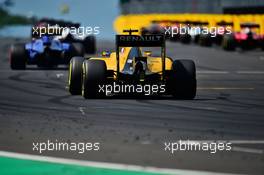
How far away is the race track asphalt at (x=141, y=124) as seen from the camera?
34.9 feet

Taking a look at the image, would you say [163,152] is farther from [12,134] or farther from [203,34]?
[203,34]

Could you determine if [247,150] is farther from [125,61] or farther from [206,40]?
[206,40]

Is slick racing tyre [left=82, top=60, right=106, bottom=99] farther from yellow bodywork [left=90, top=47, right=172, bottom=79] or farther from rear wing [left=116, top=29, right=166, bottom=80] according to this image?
yellow bodywork [left=90, top=47, right=172, bottom=79]

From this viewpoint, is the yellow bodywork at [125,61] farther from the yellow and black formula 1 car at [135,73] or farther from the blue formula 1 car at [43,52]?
the blue formula 1 car at [43,52]

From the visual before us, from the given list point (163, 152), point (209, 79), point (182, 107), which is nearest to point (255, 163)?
point (163, 152)

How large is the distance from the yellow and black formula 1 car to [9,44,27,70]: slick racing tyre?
1027 cm

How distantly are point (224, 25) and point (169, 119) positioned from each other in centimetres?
4043

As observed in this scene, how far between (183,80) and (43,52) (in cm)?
1210

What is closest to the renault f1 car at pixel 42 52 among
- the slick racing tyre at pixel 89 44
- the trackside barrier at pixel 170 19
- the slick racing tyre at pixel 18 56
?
the slick racing tyre at pixel 18 56

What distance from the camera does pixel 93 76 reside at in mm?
17594

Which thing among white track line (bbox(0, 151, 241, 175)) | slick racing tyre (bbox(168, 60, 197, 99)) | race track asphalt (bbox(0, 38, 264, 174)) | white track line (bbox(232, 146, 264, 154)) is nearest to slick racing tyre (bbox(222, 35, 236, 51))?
race track asphalt (bbox(0, 38, 264, 174))

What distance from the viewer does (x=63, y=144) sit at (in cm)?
1156

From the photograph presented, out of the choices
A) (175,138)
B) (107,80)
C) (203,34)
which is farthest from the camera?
(203,34)

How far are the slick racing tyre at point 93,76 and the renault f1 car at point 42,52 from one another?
11.2 meters
